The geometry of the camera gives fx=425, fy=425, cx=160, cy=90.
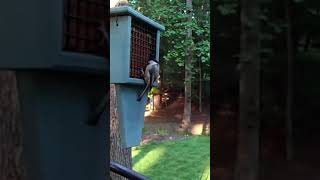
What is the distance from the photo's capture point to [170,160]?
5.69ft

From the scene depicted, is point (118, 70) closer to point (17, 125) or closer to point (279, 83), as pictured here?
point (17, 125)

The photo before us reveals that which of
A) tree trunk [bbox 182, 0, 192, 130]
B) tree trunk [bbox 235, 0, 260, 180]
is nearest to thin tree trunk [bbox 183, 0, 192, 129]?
tree trunk [bbox 182, 0, 192, 130]

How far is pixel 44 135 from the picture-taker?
2.18 ft

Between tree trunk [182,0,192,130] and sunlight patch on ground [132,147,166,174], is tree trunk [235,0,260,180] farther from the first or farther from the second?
sunlight patch on ground [132,147,166,174]

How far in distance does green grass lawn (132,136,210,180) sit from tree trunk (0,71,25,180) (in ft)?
1.76

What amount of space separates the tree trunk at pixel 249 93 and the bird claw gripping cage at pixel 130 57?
0.28m

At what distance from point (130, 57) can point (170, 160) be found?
0.91 metres

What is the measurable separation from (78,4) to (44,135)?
217mm

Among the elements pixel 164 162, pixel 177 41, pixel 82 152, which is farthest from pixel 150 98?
pixel 164 162

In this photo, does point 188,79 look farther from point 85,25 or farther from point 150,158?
point 150,158

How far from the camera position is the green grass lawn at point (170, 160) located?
130 cm

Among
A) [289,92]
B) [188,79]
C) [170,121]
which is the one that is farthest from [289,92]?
[170,121]

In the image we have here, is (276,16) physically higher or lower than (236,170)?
higher

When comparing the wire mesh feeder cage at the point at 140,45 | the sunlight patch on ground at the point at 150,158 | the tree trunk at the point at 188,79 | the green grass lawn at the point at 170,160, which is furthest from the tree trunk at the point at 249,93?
the sunlight patch on ground at the point at 150,158
